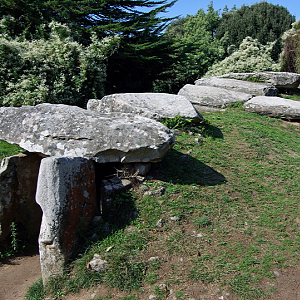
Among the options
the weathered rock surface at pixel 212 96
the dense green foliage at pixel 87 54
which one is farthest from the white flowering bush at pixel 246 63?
the weathered rock surface at pixel 212 96

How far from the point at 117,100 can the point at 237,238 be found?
149 inches

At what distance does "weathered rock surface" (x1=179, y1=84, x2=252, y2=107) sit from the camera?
32.5ft

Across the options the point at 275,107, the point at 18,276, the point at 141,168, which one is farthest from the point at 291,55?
the point at 18,276

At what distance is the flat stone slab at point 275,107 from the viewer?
9250 millimetres

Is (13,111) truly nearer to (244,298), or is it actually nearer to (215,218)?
(215,218)

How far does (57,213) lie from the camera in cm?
378

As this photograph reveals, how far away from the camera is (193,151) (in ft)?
20.4

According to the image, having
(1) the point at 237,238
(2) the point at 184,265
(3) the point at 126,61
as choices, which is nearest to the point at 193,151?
(1) the point at 237,238

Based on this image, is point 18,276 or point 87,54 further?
point 87,54

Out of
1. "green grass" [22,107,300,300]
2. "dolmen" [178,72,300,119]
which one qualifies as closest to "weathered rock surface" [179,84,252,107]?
"dolmen" [178,72,300,119]

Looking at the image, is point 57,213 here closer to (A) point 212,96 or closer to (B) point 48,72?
(B) point 48,72

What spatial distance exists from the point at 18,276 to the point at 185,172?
2897 mm

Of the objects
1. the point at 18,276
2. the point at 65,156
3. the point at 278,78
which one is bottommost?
the point at 18,276

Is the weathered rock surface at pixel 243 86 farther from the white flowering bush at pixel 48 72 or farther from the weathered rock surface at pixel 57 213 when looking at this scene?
the weathered rock surface at pixel 57 213
